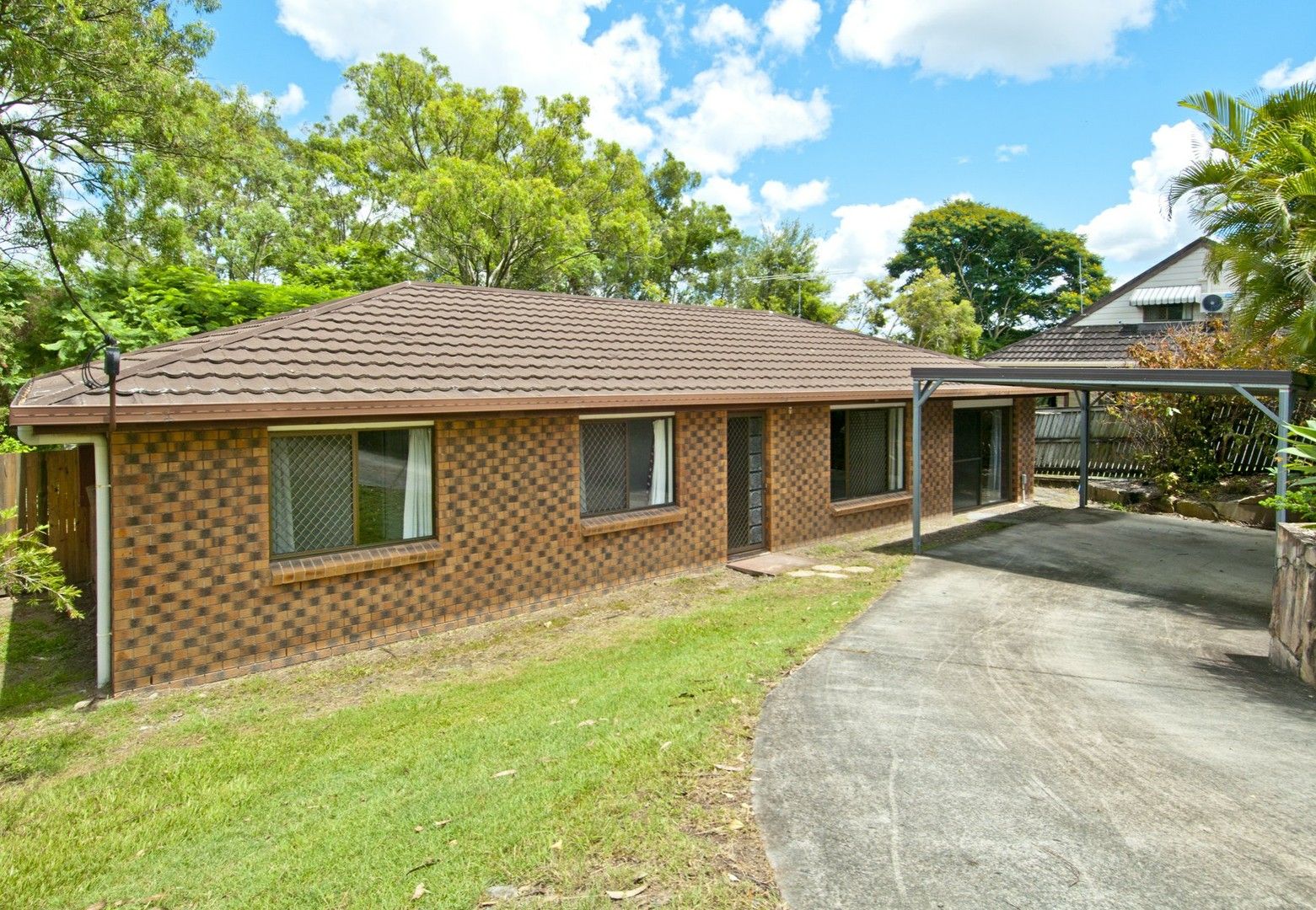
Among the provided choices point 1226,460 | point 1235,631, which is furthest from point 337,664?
point 1226,460

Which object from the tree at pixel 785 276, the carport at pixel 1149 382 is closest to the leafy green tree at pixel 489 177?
the tree at pixel 785 276

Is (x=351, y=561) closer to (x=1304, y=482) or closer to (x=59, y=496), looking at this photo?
(x=59, y=496)

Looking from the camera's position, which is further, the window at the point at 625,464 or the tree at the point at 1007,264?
the tree at the point at 1007,264

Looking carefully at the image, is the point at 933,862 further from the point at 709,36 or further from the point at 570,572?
the point at 709,36

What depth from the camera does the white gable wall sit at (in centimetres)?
2364

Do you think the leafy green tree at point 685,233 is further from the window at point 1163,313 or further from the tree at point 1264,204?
the tree at point 1264,204

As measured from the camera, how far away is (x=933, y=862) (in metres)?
3.49

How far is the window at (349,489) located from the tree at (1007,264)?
162 feet

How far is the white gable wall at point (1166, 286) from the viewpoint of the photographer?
23.6 metres

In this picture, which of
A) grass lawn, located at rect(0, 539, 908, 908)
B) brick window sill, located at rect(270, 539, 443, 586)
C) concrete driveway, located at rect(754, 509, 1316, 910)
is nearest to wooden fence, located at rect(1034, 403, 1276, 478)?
concrete driveway, located at rect(754, 509, 1316, 910)

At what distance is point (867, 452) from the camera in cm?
1438

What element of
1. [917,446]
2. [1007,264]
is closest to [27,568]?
[917,446]

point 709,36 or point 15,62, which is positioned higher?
point 709,36

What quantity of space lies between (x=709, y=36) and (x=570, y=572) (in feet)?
74.3
